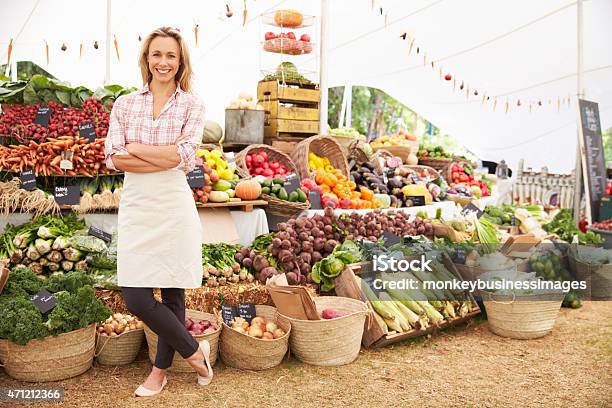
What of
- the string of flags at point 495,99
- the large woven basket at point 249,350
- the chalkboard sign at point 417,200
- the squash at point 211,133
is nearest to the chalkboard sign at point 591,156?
the string of flags at point 495,99

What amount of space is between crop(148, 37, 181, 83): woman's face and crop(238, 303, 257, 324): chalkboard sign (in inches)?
54.1

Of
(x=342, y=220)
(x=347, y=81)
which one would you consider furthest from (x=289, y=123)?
(x=347, y=81)

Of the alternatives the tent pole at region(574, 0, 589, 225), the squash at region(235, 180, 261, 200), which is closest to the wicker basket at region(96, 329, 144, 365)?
the squash at region(235, 180, 261, 200)

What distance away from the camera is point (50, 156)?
12.6ft

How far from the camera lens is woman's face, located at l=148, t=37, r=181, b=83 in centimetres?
261

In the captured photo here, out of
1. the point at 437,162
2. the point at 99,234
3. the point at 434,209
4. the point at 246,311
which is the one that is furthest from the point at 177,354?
the point at 437,162

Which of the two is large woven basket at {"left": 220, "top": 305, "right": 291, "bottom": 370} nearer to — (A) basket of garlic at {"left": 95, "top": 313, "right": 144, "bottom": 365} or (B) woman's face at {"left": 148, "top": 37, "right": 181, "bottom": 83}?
(A) basket of garlic at {"left": 95, "top": 313, "right": 144, "bottom": 365}

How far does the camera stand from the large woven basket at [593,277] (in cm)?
498

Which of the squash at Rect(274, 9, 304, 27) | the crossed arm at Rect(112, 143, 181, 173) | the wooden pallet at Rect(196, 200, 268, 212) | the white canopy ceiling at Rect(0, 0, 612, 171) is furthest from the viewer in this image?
the white canopy ceiling at Rect(0, 0, 612, 171)

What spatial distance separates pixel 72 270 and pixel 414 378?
2.02 meters

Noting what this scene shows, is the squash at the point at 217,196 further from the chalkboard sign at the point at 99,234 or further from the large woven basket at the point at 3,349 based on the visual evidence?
the large woven basket at the point at 3,349

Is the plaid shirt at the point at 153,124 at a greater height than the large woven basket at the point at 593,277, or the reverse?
the plaid shirt at the point at 153,124

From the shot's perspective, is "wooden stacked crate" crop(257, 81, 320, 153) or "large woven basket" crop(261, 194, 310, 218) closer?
"large woven basket" crop(261, 194, 310, 218)

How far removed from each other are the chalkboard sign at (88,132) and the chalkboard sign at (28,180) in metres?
0.40
